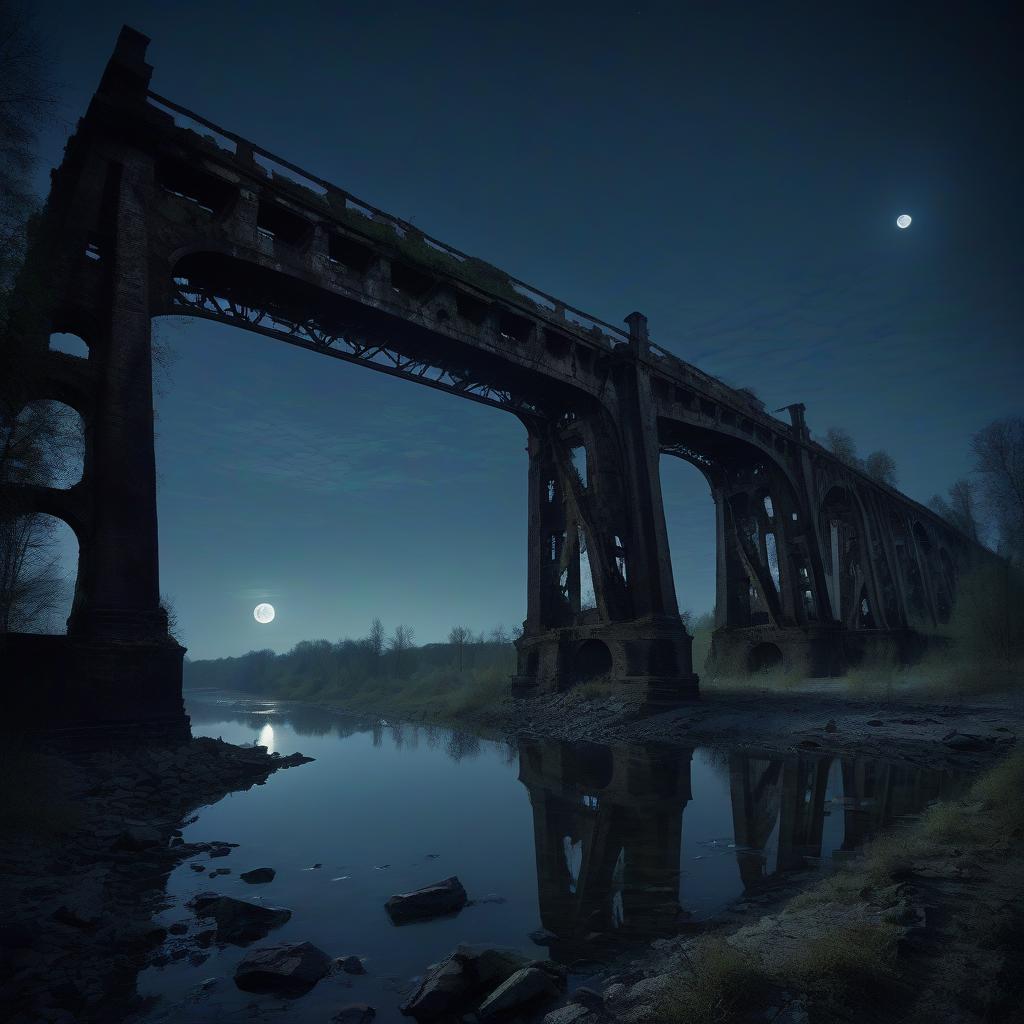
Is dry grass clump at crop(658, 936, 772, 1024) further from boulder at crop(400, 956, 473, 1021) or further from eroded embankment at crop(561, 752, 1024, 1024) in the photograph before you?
boulder at crop(400, 956, 473, 1021)

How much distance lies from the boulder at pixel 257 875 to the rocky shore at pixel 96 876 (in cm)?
52

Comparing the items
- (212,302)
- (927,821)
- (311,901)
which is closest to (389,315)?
(212,302)

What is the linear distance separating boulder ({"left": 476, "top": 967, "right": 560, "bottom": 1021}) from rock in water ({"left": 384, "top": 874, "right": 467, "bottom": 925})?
1443 millimetres

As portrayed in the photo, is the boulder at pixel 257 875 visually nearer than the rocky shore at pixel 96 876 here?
No

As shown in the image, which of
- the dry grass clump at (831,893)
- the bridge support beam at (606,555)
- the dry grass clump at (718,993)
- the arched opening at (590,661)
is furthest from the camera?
the arched opening at (590,661)

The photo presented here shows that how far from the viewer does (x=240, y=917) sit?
399 cm

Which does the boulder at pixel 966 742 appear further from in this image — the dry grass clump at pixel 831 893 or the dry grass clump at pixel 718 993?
the dry grass clump at pixel 718 993

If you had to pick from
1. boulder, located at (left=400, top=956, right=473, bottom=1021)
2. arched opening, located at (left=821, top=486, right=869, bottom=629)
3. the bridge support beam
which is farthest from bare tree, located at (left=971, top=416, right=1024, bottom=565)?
boulder, located at (left=400, top=956, right=473, bottom=1021)

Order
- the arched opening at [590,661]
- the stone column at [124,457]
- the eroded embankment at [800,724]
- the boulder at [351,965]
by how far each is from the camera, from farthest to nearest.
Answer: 1. the arched opening at [590,661]
2. the eroded embankment at [800,724]
3. the stone column at [124,457]
4. the boulder at [351,965]

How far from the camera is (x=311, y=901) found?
453 centimetres

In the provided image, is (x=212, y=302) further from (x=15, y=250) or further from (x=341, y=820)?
(x=341, y=820)

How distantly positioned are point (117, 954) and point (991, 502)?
33.7 meters

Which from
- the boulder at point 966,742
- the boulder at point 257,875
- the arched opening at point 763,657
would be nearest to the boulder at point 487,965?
the boulder at point 257,875

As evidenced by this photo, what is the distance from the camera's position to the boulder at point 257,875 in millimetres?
5000
